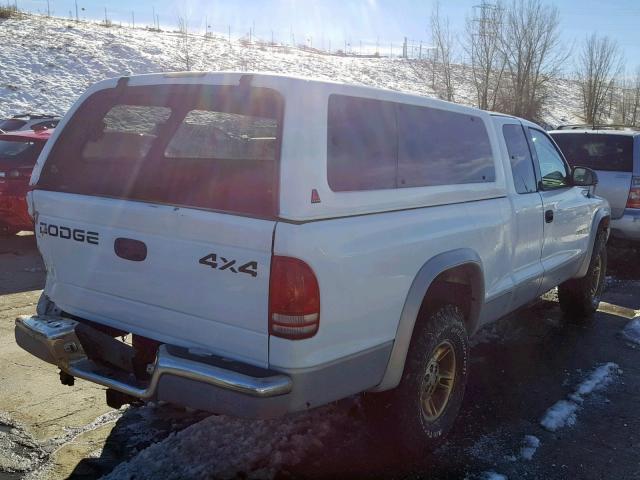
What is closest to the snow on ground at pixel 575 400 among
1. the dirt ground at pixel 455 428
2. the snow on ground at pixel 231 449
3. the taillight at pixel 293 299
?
the dirt ground at pixel 455 428

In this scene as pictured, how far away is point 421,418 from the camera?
11.2ft

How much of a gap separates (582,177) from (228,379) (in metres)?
4.06

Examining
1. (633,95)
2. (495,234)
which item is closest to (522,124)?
(495,234)

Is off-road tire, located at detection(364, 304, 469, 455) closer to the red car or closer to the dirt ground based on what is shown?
the dirt ground

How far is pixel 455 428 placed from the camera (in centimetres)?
392

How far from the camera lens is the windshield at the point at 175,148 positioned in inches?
114

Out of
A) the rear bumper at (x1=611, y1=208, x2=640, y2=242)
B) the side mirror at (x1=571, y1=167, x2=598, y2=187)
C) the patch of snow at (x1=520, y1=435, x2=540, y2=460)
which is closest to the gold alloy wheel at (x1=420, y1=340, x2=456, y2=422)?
the patch of snow at (x1=520, y1=435, x2=540, y2=460)

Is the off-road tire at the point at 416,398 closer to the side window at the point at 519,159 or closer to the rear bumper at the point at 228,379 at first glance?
the rear bumper at the point at 228,379

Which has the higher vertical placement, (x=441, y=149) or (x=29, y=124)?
(x=441, y=149)

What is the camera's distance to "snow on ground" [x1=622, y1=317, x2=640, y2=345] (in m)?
5.69

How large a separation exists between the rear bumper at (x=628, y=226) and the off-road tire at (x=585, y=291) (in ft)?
7.01

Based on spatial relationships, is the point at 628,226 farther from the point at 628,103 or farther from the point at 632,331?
the point at 628,103

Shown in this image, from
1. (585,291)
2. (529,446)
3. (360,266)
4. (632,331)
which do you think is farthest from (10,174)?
(632,331)

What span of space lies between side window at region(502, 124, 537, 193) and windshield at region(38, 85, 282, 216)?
1.92 meters
